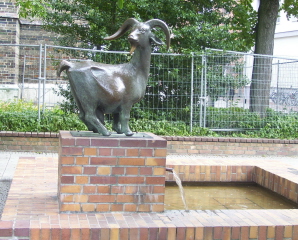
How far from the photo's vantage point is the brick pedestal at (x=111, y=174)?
13.7 feet

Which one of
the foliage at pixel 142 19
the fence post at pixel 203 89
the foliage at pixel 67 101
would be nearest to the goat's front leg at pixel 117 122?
the foliage at pixel 67 101

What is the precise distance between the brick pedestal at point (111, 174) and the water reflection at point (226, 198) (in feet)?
3.06

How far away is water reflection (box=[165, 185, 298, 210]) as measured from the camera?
17.9ft

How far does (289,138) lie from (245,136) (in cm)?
122

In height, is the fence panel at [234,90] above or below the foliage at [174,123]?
above

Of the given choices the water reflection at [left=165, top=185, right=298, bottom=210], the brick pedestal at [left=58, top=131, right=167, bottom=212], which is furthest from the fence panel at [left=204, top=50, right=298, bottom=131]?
the brick pedestal at [left=58, top=131, right=167, bottom=212]

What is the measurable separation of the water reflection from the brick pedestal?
0.93 m

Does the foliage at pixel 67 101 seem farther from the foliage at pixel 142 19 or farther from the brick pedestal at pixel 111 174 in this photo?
the brick pedestal at pixel 111 174

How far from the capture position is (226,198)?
587cm

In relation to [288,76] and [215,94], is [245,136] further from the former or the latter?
[288,76]

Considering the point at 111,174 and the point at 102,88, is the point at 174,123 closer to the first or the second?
the point at 102,88

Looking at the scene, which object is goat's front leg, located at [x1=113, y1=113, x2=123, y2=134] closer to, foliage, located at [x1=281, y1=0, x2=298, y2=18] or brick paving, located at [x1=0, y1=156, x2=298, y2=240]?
brick paving, located at [x1=0, y1=156, x2=298, y2=240]

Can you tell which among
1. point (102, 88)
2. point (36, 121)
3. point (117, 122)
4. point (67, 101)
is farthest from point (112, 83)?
point (67, 101)

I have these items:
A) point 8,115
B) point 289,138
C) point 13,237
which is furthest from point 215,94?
point 13,237
